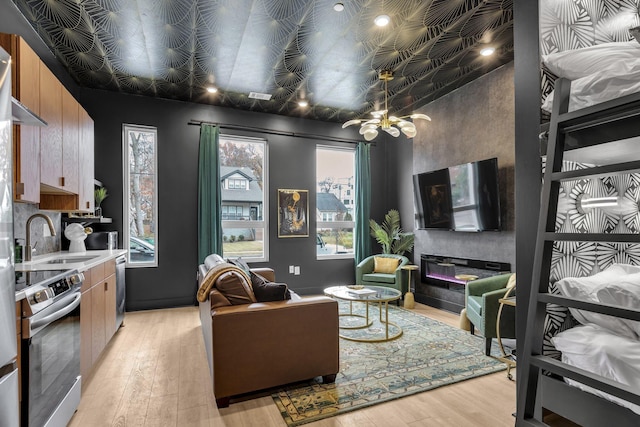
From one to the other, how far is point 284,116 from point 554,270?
16.7 feet

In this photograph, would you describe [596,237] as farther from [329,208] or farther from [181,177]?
[329,208]

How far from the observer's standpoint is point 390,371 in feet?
9.54

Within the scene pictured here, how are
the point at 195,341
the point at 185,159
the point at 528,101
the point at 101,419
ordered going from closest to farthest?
the point at 528,101
the point at 101,419
the point at 195,341
the point at 185,159

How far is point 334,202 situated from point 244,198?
1695 mm

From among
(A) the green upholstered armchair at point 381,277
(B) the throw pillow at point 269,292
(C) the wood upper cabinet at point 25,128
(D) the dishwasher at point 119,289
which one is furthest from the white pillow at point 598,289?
(D) the dishwasher at point 119,289

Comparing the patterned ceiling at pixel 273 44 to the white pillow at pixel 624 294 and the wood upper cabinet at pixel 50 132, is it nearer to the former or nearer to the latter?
the wood upper cabinet at pixel 50 132

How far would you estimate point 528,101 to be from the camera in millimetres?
1562

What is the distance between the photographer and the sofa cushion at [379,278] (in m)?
5.21

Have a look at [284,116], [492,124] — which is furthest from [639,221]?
[284,116]

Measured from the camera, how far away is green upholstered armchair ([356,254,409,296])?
5145 millimetres

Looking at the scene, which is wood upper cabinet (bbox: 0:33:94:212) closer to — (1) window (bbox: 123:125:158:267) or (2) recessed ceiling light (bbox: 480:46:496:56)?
(1) window (bbox: 123:125:158:267)

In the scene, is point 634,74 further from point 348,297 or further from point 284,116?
point 284,116

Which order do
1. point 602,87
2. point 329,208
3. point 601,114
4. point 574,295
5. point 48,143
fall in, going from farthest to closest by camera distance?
point 329,208, point 48,143, point 574,295, point 602,87, point 601,114

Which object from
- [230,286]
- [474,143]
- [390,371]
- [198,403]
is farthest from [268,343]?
[474,143]
